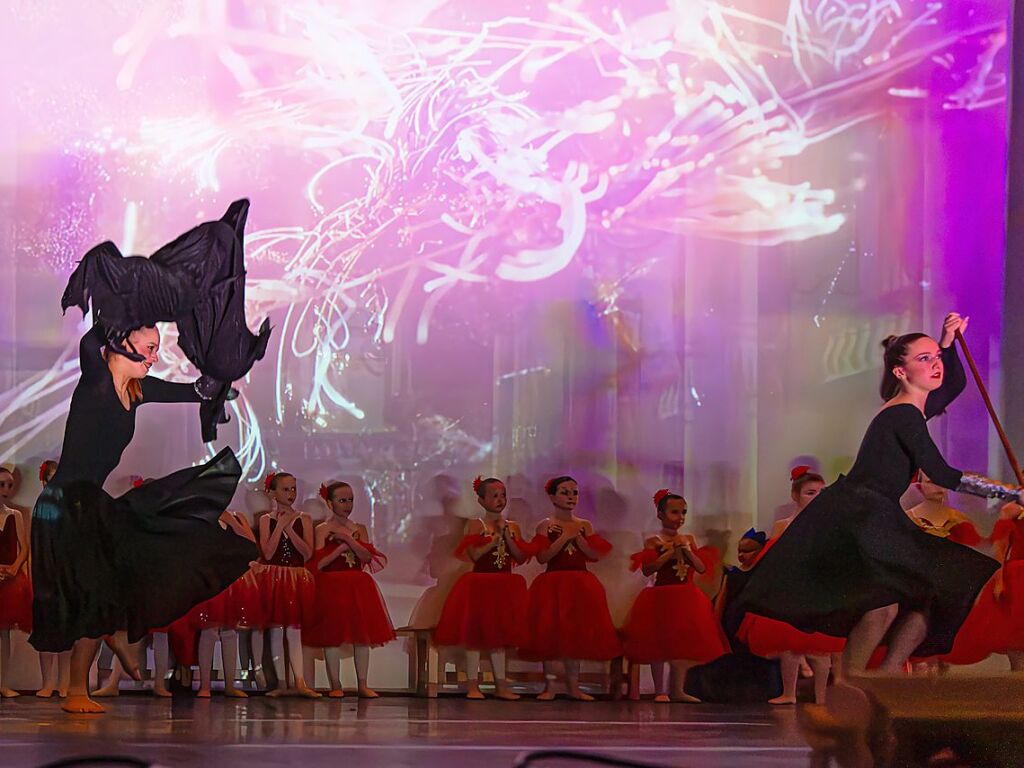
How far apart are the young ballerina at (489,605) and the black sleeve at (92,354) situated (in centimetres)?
200

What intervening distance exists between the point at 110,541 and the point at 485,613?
1.91 meters

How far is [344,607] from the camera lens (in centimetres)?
671

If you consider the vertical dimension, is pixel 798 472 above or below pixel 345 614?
above

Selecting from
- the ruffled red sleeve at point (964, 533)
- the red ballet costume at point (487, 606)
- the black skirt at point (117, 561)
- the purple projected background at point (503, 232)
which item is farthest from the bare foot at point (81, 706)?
the ruffled red sleeve at point (964, 533)

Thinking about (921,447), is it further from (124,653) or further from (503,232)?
(124,653)

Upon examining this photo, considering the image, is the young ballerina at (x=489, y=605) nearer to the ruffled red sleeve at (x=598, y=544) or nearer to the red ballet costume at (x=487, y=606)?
the red ballet costume at (x=487, y=606)

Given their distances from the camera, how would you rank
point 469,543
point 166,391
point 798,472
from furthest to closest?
point 798,472, point 469,543, point 166,391

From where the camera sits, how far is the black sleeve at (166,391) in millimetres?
5871

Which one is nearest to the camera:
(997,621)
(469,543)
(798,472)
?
(997,621)

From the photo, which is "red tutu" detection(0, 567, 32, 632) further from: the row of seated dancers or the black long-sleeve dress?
the black long-sleeve dress

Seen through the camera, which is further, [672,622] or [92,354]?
[672,622]

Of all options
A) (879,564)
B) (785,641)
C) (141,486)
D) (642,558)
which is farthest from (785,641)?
(141,486)

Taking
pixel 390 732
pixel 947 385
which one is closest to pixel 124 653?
pixel 390 732

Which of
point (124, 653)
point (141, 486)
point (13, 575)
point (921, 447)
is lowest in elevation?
point (124, 653)
